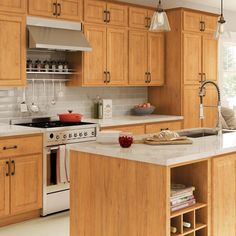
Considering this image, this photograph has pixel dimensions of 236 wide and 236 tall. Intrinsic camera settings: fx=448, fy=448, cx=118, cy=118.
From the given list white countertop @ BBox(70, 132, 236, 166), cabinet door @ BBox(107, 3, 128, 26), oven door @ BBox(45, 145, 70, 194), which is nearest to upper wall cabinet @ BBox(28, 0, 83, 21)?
cabinet door @ BBox(107, 3, 128, 26)

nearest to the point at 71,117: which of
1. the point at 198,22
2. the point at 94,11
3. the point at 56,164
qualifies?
the point at 56,164

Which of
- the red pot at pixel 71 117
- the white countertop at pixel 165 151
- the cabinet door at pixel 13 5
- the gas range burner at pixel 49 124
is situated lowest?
the white countertop at pixel 165 151

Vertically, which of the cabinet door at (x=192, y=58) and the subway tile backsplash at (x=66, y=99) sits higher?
the cabinet door at (x=192, y=58)

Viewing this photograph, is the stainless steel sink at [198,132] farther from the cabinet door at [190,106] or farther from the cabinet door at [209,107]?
the cabinet door at [209,107]

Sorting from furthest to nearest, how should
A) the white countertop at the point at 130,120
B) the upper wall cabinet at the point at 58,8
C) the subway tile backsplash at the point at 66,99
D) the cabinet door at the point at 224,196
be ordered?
1. the white countertop at the point at 130,120
2. the subway tile backsplash at the point at 66,99
3. the upper wall cabinet at the point at 58,8
4. the cabinet door at the point at 224,196

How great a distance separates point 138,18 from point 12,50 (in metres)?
2.18

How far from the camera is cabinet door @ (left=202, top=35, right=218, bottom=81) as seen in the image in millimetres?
7074

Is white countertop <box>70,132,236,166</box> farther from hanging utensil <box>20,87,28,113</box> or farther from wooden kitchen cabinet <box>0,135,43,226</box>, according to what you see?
hanging utensil <box>20,87,28,113</box>

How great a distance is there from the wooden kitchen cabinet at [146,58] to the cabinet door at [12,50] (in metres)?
1.80

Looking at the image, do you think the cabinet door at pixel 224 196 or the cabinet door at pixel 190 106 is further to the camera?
the cabinet door at pixel 190 106

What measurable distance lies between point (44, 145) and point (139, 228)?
2.09 metres

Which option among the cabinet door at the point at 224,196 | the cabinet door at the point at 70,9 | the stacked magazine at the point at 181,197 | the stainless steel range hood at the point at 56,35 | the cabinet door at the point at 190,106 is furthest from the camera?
the cabinet door at the point at 190,106

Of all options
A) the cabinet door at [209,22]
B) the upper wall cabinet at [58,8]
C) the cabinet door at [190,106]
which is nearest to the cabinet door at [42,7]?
the upper wall cabinet at [58,8]

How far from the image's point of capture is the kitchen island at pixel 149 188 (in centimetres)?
291
